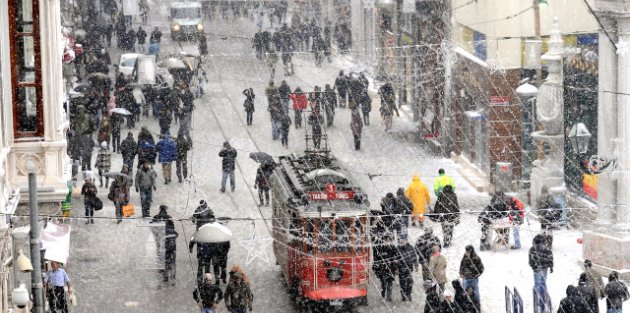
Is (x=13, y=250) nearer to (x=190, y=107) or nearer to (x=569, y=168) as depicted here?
(x=569, y=168)

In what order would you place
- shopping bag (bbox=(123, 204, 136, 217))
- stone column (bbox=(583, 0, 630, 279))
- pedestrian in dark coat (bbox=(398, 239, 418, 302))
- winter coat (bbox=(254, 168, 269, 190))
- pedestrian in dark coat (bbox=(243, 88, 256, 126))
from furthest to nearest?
pedestrian in dark coat (bbox=(243, 88, 256, 126)), winter coat (bbox=(254, 168, 269, 190)), shopping bag (bbox=(123, 204, 136, 217)), stone column (bbox=(583, 0, 630, 279)), pedestrian in dark coat (bbox=(398, 239, 418, 302))

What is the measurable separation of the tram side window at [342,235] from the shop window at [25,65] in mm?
6517

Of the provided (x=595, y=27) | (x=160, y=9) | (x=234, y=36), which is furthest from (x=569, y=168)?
(x=160, y=9)

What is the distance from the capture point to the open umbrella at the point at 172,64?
47.9m

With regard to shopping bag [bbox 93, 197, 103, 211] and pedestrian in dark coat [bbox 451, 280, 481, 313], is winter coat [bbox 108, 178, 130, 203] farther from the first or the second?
pedestrian in dark coat [bbox 451, 280, 481, 313]

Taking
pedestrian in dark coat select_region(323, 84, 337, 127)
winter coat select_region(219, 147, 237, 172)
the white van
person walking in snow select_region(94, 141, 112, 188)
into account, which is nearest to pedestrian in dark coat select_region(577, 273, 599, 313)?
winter coat select_region(219, 147, 237, 172)

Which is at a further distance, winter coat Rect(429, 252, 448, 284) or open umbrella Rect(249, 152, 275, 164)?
open umbrella Rect(249, 152, 275, 164)

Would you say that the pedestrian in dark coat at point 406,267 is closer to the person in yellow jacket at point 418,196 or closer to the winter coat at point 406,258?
the winter coat at point 406,258

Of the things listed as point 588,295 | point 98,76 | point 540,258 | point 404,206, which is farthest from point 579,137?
point 98,76

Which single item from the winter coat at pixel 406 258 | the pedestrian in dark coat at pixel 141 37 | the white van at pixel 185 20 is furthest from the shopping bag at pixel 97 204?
the white van at pixel 185 20

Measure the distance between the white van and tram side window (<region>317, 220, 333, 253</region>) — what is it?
30.2m

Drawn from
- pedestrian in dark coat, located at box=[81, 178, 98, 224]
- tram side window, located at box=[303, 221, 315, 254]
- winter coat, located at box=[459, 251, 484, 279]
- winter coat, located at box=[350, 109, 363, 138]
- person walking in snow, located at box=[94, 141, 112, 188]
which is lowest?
winter coat, located at box=[459, 251, 484, 279]

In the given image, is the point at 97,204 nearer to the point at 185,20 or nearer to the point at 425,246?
the point at 425,246

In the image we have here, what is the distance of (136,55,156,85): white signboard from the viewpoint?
47.0 m
